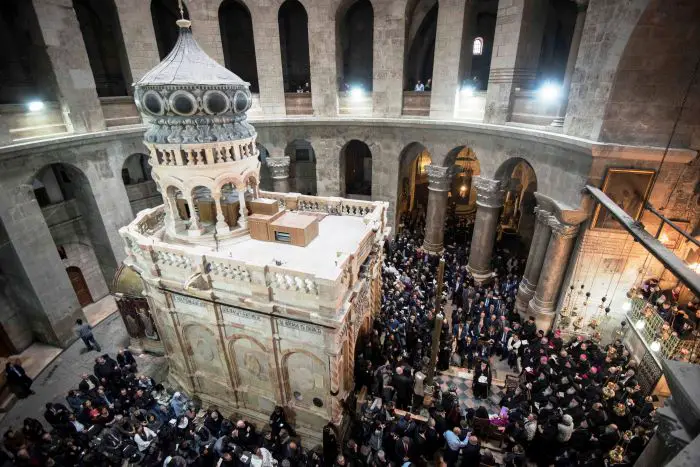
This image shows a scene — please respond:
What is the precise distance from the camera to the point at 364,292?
10734mm

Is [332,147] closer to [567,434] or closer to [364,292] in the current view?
[364,292]

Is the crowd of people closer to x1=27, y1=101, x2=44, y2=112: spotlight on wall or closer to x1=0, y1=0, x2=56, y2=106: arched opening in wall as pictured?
x1=27, y1=101, x2=44, y2=112: spotlight on wall

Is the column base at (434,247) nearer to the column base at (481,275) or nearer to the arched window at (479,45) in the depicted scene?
the column base at (481,275)

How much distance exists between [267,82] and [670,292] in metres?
18.0

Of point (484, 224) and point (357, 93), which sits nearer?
point (484, 224)

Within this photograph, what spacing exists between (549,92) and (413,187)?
13.7 metres

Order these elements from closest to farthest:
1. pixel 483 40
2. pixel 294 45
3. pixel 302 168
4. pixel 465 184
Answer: pixel 483 40, pixel 294 45, pixel 302 168, pixel 465 184

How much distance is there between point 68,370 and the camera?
43.4ft

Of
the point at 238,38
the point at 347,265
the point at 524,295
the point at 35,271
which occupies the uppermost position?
the point at 238,38

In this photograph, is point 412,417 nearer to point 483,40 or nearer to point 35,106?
point 35,106

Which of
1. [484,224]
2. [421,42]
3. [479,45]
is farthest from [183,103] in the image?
[479,45]

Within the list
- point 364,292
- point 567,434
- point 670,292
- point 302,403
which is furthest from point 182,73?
point 670,292

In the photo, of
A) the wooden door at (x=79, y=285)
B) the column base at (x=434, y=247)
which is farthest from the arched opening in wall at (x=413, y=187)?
the wooden door at (x=79, y=285)

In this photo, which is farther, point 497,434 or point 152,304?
point 152,304
